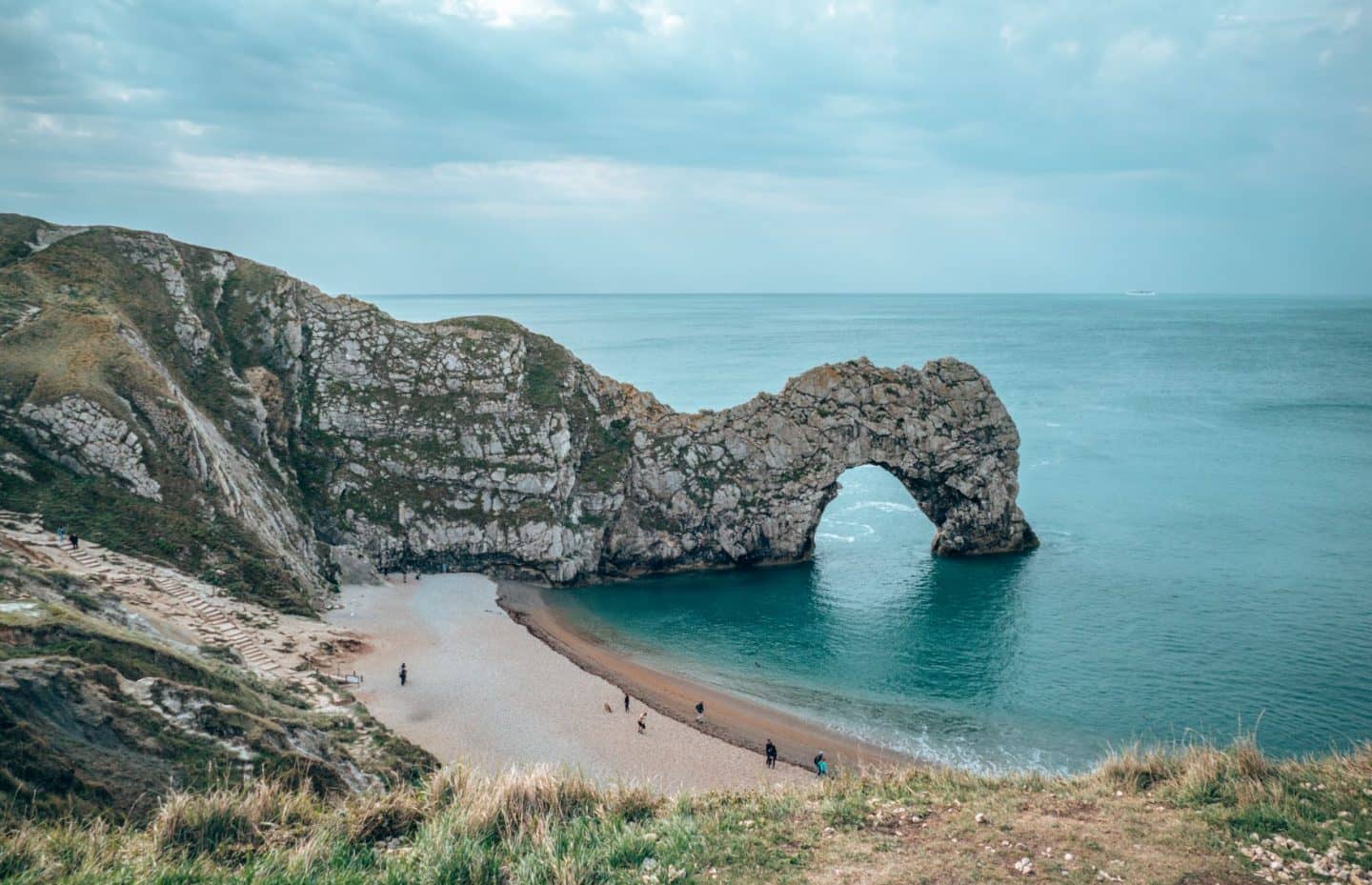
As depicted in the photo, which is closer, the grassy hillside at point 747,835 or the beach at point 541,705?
the grassy hillside at point 747,835

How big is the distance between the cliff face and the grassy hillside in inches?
1317

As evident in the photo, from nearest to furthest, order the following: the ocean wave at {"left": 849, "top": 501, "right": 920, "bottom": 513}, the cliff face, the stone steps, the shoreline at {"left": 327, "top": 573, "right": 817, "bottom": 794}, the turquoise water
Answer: the stone steps → the shoreline at {"left": 327, "top": 573, "right": 817, "bottom": 794} → the turquoise water → the cliff face → the ocean wave at {"left": 849, "top": 501, "right": 920, "bottom": 513}

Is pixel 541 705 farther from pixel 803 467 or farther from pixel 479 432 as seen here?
pixel 803 467

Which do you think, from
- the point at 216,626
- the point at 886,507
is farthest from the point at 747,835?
the point at 886,507

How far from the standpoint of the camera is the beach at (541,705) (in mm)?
30750

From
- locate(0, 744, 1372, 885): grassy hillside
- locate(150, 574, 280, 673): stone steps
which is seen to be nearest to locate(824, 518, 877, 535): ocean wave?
locate(150, 574, 280, 673): stone steps

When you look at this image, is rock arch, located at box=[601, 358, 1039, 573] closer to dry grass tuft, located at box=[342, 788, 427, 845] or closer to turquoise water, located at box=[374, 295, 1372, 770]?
Result: turquoise water, located at box=[374, 295, 1372, 770]

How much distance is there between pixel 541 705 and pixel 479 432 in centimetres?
2482

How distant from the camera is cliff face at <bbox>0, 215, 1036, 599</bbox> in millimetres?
48969

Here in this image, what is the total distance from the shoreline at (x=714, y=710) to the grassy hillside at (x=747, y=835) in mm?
14895

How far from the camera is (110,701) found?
16.3 metres

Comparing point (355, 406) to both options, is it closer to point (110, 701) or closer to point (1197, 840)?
point (110, 701)

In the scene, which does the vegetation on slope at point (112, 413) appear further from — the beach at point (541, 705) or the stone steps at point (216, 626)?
the beach at point (541, 705)

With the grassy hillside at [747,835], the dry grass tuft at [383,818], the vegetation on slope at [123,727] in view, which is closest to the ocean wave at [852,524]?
the vegetation on slope at [123,727]
